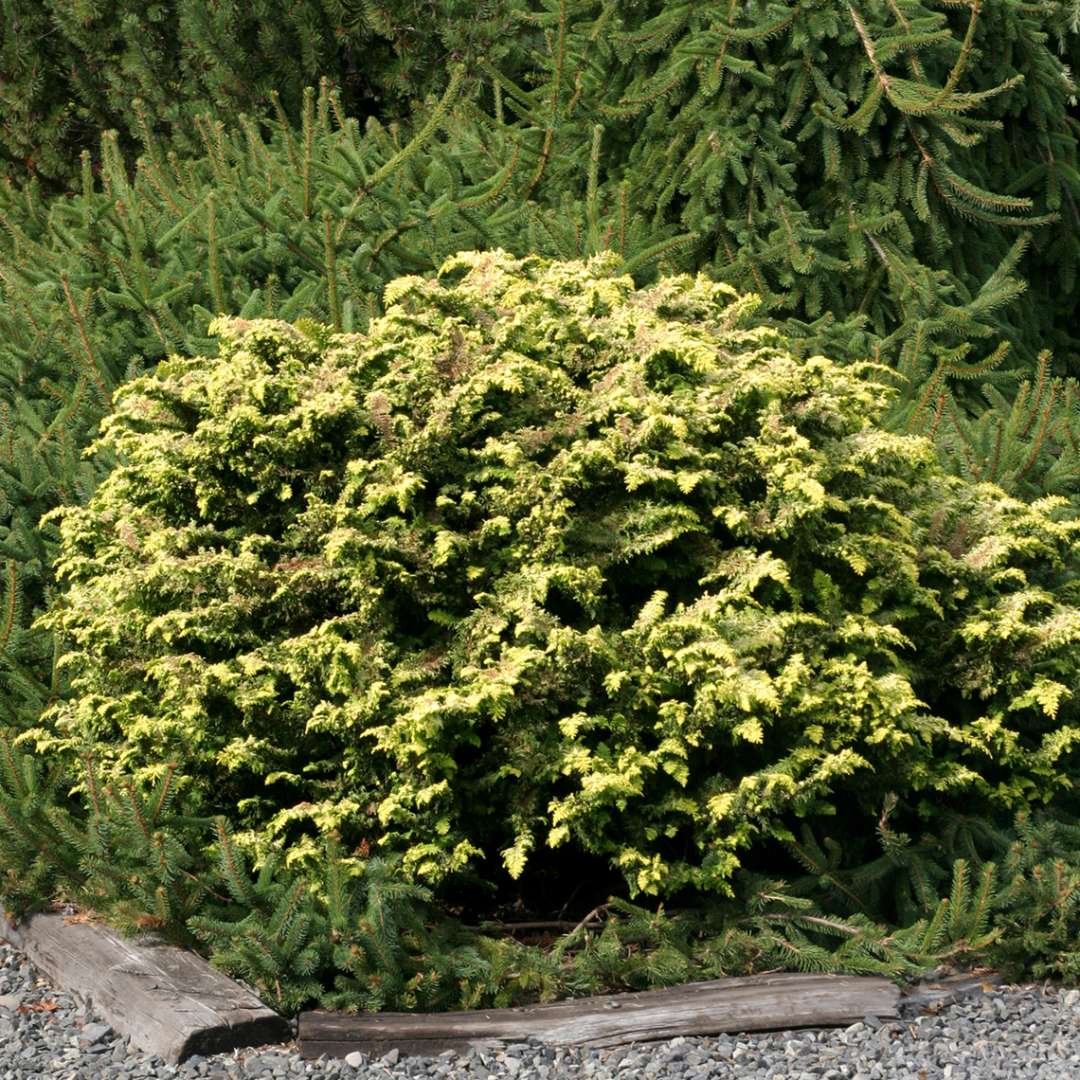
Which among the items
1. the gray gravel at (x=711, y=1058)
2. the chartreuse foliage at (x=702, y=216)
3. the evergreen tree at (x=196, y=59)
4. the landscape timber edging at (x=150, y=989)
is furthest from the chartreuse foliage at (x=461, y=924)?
the evergreen tree at (x=196, y=59)

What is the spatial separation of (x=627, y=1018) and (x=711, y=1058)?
0.22 m

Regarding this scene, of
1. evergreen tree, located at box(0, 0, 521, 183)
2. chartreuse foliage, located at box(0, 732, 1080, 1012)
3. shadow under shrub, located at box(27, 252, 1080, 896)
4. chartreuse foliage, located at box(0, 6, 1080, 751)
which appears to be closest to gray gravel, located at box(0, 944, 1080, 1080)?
chartreuse foliage, located at box(0, 732, 1080, 1012)

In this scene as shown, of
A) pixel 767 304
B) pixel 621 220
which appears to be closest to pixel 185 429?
pixel 621 220

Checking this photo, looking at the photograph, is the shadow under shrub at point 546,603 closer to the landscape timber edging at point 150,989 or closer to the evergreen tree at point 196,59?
the landscape timber edging at point 150,989

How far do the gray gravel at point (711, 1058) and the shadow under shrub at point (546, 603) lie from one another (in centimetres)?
46

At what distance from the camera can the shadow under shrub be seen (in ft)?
12.8

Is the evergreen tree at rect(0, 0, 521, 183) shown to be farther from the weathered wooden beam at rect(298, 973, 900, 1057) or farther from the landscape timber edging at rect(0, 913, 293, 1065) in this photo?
the weathered wooden beam at rect(298, 973, 900, 1057)

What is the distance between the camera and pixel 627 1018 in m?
3.62

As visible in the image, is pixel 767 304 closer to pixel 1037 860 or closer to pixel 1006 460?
pixel 1006 460

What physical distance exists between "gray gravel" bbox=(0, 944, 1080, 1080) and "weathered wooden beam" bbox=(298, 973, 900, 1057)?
0.10 feet

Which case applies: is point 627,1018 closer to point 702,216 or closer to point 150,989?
point 150,989

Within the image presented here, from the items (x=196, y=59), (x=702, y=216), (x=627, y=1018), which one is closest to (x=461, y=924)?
Result: (x=627, y=1018)

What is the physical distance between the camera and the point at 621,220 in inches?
232

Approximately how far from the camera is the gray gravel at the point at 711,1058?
3463 mm
